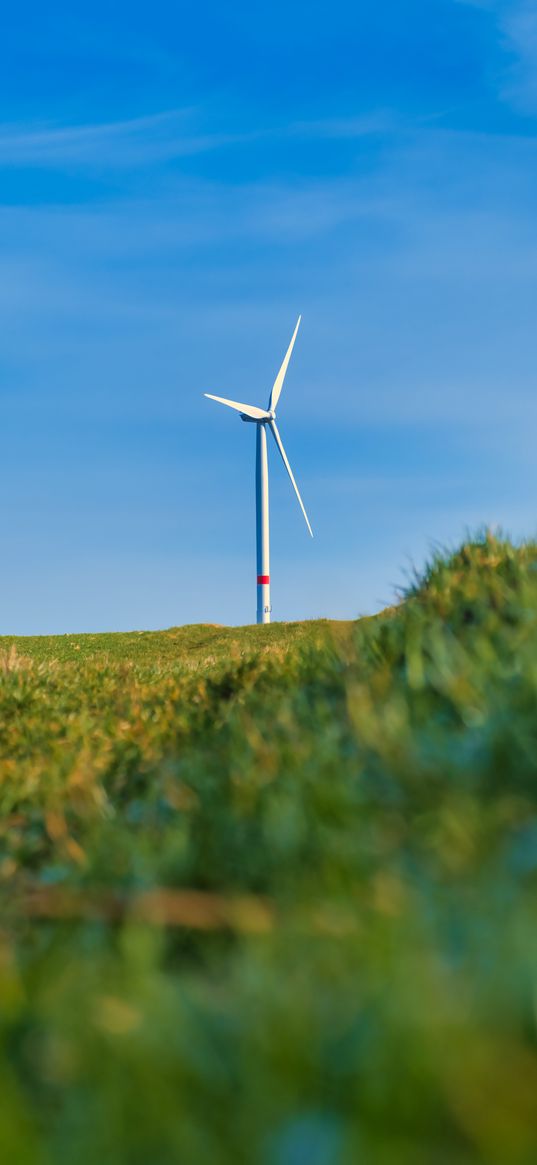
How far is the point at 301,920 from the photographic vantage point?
302 centimetres

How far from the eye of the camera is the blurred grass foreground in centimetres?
193

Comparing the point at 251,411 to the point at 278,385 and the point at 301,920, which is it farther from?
the point at 301,920

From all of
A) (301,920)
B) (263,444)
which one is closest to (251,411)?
(263,444)

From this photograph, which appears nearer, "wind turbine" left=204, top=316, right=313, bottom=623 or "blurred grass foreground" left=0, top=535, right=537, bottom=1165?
"blurred grass foreground" left=0, top=535, right=537, bottom=1165

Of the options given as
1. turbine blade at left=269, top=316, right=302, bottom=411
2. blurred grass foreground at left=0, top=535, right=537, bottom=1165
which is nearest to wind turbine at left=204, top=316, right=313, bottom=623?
turbine blade at left=269, top=316, right=302, bottom=411

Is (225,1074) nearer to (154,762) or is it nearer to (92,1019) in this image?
(92,1019)

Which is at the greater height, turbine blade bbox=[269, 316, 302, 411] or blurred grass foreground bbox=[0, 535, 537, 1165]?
turbine blade bbox=[269, 316, 302, 411]

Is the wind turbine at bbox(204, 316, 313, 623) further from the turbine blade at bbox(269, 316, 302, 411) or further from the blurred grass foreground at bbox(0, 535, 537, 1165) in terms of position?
the blurred grass foreground at bbox(0, 535, 537, 1165)

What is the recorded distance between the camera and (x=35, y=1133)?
Answer: 2248mm

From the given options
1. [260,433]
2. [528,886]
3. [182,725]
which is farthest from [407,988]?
[260,433]

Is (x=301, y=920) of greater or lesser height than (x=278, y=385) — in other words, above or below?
below

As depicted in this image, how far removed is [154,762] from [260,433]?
2075 inches

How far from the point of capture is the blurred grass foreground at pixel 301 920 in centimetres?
193

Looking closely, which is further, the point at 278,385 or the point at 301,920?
the point at 278,385
